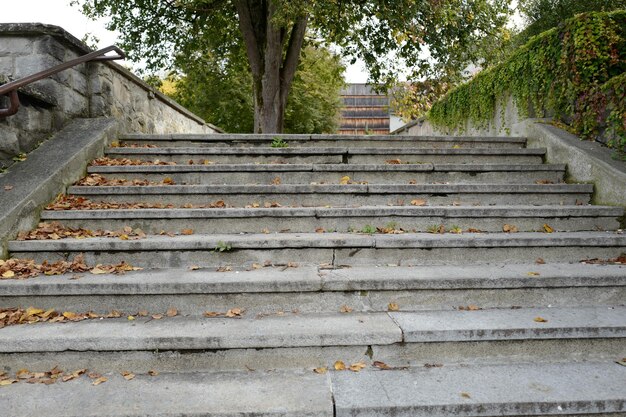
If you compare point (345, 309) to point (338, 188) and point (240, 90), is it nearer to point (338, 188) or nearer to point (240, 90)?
point (338, 188)

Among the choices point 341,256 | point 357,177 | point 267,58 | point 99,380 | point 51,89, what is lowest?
point 99,380

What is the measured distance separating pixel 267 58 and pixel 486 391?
348 inches

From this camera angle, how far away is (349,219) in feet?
12.3

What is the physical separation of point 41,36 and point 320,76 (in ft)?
61.8

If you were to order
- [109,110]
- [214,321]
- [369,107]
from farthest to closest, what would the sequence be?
[369,107]
[109,110]
[214,321]

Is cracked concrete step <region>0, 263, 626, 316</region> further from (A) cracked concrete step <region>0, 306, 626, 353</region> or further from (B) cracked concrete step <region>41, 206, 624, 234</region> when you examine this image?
(B) cracked concrete step <region>41, 206, 624, 234</region>

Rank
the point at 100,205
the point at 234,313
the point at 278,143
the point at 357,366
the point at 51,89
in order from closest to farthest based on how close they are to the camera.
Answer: the point at 357,366
the point at 234,313
the point at 100,205
the point at 51,89
the point at 278,143

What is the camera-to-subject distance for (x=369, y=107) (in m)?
71.8

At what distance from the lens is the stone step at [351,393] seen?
78.6 inches

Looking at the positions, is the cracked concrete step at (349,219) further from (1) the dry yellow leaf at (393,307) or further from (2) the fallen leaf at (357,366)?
(2) the fallen leaf at (357,366)

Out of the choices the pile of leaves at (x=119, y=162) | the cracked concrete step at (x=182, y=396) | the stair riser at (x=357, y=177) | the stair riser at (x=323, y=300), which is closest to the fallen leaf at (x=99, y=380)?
the cracked concrete step at (x=182, y=396)

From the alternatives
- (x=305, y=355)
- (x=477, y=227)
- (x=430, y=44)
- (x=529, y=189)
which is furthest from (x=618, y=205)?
(x=430, y=44)

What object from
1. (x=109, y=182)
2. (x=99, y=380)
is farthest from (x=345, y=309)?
(x=109, y=182)

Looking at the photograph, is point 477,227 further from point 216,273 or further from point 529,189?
point 216,273
